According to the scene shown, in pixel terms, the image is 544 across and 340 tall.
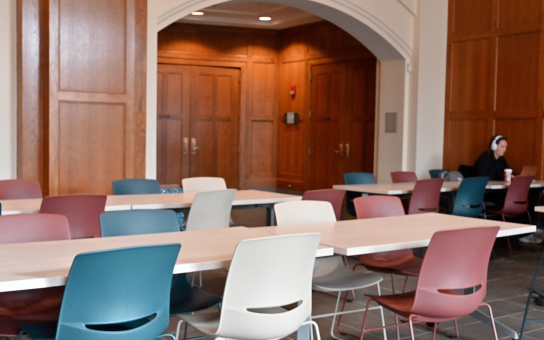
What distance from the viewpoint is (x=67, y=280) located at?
253cm

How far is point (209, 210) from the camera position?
5176 mm

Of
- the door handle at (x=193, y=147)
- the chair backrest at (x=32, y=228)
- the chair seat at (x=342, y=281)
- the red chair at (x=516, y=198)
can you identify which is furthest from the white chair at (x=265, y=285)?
the door handle at (x=193, y=147)

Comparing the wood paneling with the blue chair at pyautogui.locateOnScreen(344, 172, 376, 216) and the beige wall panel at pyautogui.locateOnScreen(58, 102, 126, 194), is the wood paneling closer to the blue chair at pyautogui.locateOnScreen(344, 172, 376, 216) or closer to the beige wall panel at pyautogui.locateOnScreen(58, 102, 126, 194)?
the blue chair at pyautogui.locateOnScreen(344, 172, 376, 216)

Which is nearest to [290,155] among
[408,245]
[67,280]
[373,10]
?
[373,10]

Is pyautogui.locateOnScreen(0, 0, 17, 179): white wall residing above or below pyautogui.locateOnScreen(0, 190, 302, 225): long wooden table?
above

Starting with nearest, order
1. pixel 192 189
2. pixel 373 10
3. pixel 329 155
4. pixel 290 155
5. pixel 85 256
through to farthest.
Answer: pixel 85 256 < pixel 192 189 < pixel 373 10 < pixel 329 155 < pixel 290 155

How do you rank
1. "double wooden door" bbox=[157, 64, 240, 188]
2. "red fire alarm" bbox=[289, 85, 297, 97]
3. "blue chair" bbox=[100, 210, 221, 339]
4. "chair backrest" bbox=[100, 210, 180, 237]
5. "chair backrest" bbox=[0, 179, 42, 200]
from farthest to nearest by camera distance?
1. "red fire alarm" bbox=[289, 85, 297, 97]
2. "double wooden door" bbox=[157, 64, 240, 188]
3. "chair backrest" bbox=[0, 179, 42, 200]
4. "chair backrest" bbox=[100, 210, 180, 237]
5. "blue chair" bbox=[100, 210, 221, 339]

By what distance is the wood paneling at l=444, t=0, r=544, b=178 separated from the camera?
942cm

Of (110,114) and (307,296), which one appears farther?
(110,114)

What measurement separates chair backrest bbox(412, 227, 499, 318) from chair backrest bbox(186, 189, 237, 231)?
7.06 feet

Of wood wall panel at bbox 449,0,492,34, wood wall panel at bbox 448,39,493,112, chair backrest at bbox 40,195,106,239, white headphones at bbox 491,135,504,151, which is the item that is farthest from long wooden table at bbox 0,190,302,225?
wood wall panel at bbox 449,0,492,34

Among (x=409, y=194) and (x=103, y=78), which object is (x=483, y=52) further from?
(x=103, y=78)

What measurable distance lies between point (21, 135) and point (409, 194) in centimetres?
448

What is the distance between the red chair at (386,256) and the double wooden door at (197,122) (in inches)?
337
